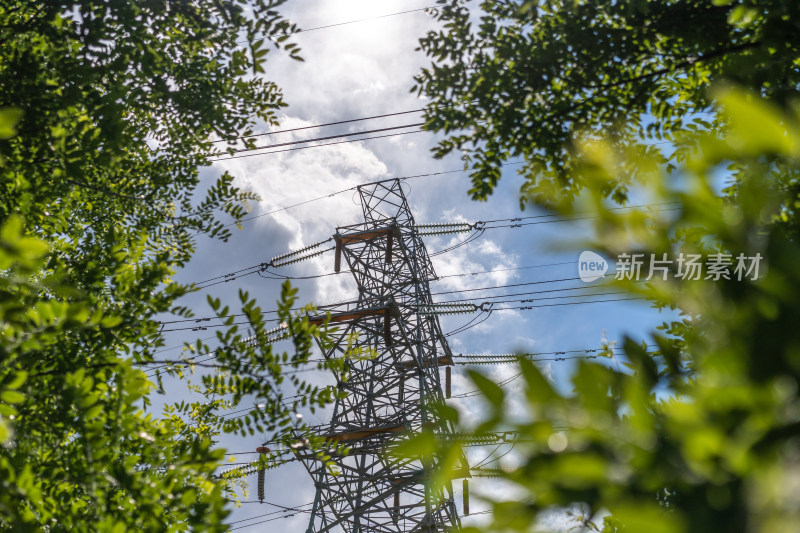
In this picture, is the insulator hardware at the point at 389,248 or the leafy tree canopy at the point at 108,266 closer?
the leafy tree canopy at the point at 108,266

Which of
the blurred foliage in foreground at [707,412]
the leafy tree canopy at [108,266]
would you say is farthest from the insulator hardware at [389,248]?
the blurred foliage in foreground at [707,412]

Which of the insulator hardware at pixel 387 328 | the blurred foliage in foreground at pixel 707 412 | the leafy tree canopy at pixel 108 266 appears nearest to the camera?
the blurred foliage in foreground at pixel 707 412

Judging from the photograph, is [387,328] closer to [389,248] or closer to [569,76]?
[389,248]

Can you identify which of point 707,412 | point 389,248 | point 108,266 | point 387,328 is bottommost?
point 707,412

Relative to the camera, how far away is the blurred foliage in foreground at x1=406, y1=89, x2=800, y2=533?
0.71 meters

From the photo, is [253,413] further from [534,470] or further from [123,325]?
[534,470]

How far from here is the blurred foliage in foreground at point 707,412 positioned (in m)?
0.71

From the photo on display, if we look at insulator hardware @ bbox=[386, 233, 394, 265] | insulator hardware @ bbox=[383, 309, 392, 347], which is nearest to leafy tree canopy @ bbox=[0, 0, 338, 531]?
insulator hardware @ bbox=[383, 309, 392, 347]

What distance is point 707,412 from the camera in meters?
0.74

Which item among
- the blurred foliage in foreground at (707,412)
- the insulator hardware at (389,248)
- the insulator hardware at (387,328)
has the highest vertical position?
the insulator hardware at (389,248)

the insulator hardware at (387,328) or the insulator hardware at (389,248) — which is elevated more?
the insulator hardware at (389,248)

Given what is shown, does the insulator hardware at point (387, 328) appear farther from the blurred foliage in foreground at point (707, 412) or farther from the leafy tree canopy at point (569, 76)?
the blurred foliage in foreground at point (707, 412)

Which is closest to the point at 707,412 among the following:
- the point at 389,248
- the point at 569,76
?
the point at 569,76

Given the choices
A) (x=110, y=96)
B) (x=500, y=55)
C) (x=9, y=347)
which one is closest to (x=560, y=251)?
(x=9, y=347)
